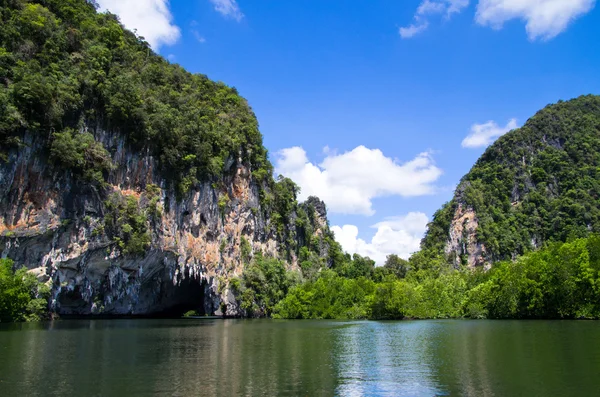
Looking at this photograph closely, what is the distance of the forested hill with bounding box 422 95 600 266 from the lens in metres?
112

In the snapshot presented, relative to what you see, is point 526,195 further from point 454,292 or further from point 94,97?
point 94,97

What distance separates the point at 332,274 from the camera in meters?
82.0

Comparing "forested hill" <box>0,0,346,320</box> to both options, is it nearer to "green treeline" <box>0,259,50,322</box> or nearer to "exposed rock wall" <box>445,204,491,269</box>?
"green treeline" <box>0,259,50,322</box>

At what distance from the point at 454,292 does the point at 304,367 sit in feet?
175

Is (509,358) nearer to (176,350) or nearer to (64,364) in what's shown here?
(176,350)

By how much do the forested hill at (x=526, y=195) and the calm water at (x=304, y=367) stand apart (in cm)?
8572

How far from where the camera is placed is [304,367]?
20031mm

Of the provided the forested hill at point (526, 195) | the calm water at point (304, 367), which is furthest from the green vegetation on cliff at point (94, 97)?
the forested hill at point (526, 195)

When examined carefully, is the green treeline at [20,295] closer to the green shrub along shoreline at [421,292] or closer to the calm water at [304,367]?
the green shrub along shoreline at [421,292]

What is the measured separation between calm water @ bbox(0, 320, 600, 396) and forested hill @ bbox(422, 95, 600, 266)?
8572cm

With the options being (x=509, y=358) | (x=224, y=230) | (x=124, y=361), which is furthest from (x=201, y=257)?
(x=509, y=358)

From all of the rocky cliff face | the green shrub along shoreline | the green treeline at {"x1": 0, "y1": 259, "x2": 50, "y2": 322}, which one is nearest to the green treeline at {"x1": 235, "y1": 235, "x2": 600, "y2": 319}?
the green shrub along shoreline

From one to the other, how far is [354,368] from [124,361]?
9.67 meters

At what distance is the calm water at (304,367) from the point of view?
49.8 ft
